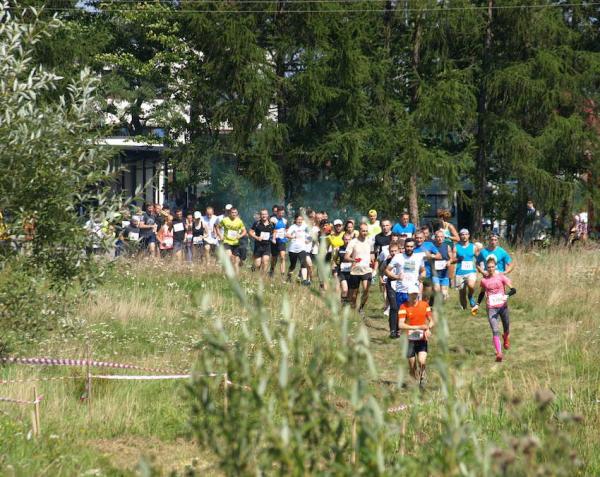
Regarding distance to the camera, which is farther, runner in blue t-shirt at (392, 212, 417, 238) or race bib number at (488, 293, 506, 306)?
runner in blue t-shirt at (392, 212, 417, 238)

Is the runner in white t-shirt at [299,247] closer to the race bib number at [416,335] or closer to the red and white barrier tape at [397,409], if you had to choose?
the race bib number at [416,335]

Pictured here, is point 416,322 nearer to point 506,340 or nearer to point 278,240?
point 506,340

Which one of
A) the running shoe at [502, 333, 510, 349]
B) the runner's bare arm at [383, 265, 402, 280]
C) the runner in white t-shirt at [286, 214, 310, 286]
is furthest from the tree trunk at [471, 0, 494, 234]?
the running shoe at [502, 333, 510, 349]

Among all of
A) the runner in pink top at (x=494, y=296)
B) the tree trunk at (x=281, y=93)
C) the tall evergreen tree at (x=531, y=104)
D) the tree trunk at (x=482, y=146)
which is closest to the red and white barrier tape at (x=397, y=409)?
the runner in pink top at (x=494, y=296)

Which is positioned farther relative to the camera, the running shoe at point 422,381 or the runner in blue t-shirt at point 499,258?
the runner in blue t-shirt at point 499,258

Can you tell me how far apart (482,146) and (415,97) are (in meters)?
2.61

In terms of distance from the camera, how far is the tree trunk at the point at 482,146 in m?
32.7

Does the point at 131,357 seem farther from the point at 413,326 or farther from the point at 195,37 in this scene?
the point at 195,37

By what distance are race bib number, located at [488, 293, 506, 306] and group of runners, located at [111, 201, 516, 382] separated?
0.02 metres

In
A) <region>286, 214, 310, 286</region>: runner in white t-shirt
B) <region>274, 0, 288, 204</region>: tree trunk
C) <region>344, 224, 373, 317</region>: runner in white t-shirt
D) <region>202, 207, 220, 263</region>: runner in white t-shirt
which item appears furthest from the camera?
<region>274, 0, 288, 204</region>: tree trunk

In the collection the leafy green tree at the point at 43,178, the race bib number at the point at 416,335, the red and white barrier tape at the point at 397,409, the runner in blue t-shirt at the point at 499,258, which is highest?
the leafy green tree at the point at 43,178

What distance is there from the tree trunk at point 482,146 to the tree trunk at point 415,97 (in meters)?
1.95

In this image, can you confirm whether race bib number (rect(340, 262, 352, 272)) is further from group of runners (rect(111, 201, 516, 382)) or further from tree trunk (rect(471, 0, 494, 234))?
tree trunk (rect(471, 0, 494, 234))

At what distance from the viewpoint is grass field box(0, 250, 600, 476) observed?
16.0 ft
